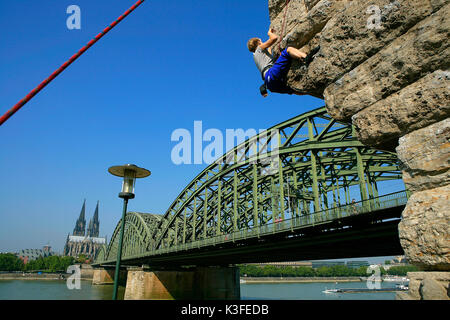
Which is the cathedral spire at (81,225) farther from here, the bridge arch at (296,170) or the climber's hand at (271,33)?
the climber's hand at (271,33)

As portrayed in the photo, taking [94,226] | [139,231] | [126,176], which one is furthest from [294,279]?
[94,226]

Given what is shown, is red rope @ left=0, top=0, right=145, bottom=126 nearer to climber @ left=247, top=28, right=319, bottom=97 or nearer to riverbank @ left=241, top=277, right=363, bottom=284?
climber @ left=247, top=28, right=319, bottom=97

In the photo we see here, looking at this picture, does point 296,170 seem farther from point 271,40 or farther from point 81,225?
point 81,225

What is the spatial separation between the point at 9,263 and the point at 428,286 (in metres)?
140

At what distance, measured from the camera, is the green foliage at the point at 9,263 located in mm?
105375

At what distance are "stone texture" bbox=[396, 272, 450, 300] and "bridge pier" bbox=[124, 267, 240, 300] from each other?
3960cm

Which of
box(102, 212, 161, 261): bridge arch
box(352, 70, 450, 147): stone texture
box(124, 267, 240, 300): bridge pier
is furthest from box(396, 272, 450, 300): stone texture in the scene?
box(102, 212, 161, 261): bridge arch

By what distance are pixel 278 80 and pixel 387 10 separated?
1.40 m

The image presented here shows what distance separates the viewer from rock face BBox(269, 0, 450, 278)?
208cm

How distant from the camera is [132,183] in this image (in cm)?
839

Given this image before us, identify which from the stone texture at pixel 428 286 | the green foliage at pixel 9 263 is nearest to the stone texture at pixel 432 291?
the stone texture at pixel 428 286
